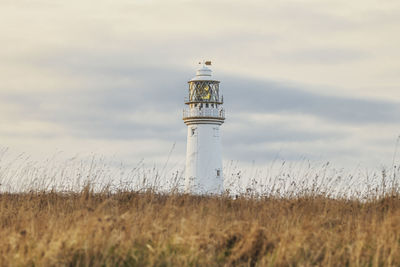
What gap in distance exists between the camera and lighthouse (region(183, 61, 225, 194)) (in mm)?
30438

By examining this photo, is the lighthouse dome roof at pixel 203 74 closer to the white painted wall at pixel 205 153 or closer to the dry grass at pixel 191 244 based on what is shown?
the white painted wall at pixel 205 153

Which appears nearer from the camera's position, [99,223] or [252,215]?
[99,223]

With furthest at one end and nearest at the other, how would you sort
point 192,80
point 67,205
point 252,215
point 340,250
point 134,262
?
point 192,80 < point 67,205 < point 252,215 < point 340,250 < point 134,262

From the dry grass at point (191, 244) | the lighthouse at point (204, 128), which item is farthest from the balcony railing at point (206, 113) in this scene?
the dry grass at point (191, 244)

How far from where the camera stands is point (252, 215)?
8.61 metres

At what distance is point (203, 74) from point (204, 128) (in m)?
3.63

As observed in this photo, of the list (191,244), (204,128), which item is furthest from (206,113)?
(191,244)

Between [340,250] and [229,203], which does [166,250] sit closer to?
[340,250]

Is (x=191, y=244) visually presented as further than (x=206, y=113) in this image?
No

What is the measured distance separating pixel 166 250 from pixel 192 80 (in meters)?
28.2

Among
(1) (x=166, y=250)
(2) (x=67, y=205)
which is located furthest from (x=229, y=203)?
(1) (x=166, y=250)

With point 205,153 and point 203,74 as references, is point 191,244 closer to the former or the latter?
point 205,153

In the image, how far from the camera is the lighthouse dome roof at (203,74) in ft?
110

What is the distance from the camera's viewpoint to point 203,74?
33.9 meters
